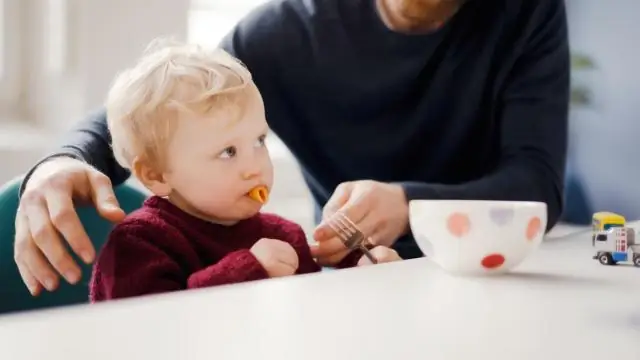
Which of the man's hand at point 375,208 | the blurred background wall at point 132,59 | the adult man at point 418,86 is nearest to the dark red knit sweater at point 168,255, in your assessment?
the man's hand at point 375,208

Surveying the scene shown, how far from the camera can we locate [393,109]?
1119 millimetres

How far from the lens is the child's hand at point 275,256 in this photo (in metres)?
0.67

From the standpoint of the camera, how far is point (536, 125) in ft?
3.34

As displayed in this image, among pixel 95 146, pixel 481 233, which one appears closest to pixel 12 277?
pixel 95 146

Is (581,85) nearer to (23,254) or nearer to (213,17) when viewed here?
(213,17)

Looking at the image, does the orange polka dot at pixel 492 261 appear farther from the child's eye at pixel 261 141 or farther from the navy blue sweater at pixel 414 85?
the navy blue sweater at pixel 414 85

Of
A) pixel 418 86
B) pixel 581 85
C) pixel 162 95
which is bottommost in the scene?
pixel 581 85

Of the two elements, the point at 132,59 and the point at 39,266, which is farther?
the point at 132,59

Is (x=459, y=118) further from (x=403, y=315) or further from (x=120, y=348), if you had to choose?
(x=120, y=348)

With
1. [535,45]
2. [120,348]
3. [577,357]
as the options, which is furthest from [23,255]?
[535,45]

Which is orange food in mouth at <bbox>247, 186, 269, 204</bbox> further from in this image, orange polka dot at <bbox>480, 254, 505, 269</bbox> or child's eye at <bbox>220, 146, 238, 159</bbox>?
orange polka dot at <bbox>480, 254, 505, 269</bbox>

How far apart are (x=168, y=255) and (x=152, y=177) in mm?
74

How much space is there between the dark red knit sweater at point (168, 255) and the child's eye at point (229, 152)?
0.19 feet

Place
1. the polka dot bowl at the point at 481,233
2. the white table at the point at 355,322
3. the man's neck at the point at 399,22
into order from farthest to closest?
the man's neck at the point at 399,22
the polka dot bowl at the point at 481,233
the white table at the point at 355,322
